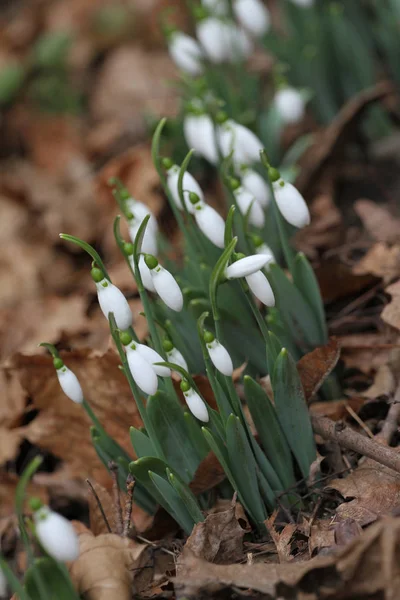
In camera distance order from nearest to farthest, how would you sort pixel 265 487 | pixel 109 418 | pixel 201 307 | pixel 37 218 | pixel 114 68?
pixel 265 487
pixel 201 307
pixel 109 418
pixel 37 218
pixel 114 68

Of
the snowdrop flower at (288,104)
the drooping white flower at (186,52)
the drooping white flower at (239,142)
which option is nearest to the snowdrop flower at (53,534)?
the drooping white flower at (239,142)

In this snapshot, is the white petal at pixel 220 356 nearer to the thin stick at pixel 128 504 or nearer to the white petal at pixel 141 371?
the white petal at pixel 141 371

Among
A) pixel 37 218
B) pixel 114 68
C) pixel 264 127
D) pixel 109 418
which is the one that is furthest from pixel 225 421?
pixel 114 68

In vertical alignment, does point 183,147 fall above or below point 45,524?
above

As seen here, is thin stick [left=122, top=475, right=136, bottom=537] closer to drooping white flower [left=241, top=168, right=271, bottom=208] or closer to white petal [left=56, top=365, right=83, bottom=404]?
white petal [left=56, top=365, right=83, bottom=404]

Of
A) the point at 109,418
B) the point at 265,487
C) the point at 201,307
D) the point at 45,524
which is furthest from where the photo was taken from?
the point at 109,418

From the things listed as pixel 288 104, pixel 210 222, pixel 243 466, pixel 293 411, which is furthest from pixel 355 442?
pixel 288 104

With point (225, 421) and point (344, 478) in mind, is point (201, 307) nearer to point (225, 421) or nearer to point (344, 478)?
point (225, 421)

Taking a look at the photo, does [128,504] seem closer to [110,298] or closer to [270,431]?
[270,431]
